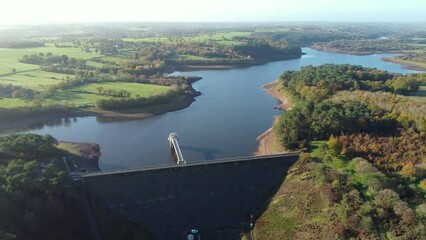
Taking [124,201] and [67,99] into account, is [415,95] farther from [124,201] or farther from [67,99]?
[67,99]

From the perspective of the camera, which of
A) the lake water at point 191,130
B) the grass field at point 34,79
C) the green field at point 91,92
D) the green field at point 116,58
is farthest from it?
the green field at point 116,58

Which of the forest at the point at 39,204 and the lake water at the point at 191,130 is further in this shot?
the lake water at the point at 191,130

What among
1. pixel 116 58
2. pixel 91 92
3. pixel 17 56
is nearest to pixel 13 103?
pixel 91 92

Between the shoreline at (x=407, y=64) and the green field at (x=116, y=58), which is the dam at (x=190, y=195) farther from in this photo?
the shoreline at (x=407, y=64)

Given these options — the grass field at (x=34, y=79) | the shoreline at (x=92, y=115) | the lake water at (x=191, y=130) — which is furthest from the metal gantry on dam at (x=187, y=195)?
the grass field at (x=34, y=79)

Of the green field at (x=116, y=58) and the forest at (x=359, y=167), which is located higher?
the green field at (x=116, y=58)

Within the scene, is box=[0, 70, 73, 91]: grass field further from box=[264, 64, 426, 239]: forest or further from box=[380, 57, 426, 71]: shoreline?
box=[380, 57, 426, 71]: shoreline

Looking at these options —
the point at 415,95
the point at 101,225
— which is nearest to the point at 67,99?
the point at 101,225

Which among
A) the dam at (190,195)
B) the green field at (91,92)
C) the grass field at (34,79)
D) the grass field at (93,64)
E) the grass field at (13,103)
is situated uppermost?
the grass field at (93,64)
